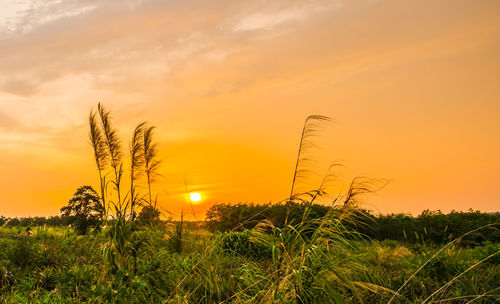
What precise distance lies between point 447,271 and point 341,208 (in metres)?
2.57

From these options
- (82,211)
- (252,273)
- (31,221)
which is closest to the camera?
(252,273)

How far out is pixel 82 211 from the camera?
1142cm

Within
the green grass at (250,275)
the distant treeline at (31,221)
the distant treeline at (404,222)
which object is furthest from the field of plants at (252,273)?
the distant treeline at (31,221)

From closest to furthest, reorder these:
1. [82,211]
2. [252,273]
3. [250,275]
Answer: [250,275]
[252,273]
[82,211]

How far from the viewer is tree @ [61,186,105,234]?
36.9ft

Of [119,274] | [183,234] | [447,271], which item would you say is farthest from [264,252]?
[119,274]

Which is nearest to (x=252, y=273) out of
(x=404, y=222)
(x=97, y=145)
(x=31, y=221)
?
(x=97, y=145)

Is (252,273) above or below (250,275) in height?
below

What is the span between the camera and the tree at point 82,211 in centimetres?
1126

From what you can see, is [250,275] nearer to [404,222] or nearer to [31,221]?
[404,222]

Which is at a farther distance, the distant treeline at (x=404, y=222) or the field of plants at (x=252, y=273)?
the distant treeline at (x=404, y=222)

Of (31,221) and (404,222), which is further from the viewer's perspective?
(31,221)

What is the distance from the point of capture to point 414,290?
5445mm

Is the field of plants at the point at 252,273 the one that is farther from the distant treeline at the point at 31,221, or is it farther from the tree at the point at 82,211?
the distant treeline at the point at 31,221
